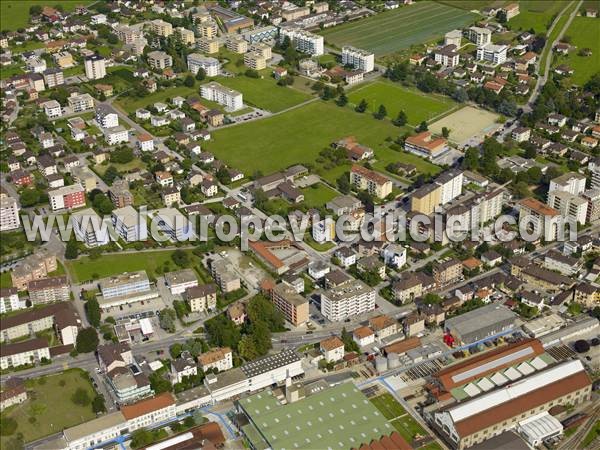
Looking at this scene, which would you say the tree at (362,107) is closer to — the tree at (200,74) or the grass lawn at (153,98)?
the grass lawn at (153,98)

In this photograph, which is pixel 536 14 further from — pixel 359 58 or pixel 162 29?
pixel 162 29

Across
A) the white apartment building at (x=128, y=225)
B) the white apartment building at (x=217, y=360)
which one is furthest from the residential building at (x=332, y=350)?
the white apartment building at (x=128, y=225)

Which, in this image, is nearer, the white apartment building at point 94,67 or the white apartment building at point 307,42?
the white apartment building at point 94,67

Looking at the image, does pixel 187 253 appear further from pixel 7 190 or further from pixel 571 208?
pixel 571 208

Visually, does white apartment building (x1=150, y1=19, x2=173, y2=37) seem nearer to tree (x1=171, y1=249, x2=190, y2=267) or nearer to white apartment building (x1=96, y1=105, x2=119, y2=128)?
white apartment building (x1=96, y1=105, x2=119, y2=128)

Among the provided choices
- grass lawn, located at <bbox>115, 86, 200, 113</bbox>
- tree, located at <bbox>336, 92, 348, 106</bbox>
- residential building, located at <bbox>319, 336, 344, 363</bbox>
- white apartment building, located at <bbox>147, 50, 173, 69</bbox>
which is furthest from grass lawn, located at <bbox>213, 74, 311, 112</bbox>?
residential building, located at <bbox>319, 336, 344, 363</bbox>

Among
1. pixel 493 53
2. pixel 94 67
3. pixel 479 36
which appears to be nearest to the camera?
pixel 94 67

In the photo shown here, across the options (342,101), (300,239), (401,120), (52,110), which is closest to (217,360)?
(300,239)
